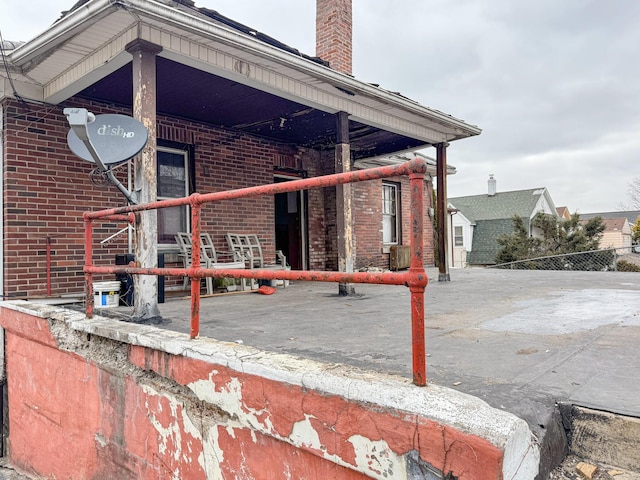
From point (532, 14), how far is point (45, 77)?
10065mm

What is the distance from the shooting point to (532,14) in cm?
968

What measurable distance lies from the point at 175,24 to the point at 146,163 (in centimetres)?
123

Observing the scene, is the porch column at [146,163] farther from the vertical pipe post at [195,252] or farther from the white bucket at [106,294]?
the vertical pipe post at [195,252]

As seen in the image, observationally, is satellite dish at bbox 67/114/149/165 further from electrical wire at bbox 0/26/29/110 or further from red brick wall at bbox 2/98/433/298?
red brick wall at bbox 2/98/433/298

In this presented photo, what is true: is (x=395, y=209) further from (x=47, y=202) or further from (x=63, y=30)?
(x=63, y=30)

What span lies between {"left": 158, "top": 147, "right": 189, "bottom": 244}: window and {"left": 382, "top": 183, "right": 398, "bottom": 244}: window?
17.8ft

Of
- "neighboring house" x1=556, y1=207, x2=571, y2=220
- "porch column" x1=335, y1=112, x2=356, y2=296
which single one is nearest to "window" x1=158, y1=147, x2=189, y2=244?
"porch column" x1=335, y1=112, x2=356, y2=296

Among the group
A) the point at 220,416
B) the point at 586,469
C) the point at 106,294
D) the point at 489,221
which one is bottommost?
the point at 220,416

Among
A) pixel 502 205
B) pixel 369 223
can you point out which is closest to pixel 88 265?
pixel 369 223

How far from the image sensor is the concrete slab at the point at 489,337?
1.64 meters

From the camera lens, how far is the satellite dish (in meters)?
3.54

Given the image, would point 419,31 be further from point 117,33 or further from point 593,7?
point 117,33

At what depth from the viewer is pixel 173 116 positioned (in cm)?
622

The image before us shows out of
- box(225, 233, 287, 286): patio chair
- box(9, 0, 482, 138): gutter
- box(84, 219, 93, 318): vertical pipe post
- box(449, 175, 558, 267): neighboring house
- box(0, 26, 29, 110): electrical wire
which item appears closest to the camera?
box(84, 219, 93, 318): vertical pipe post
